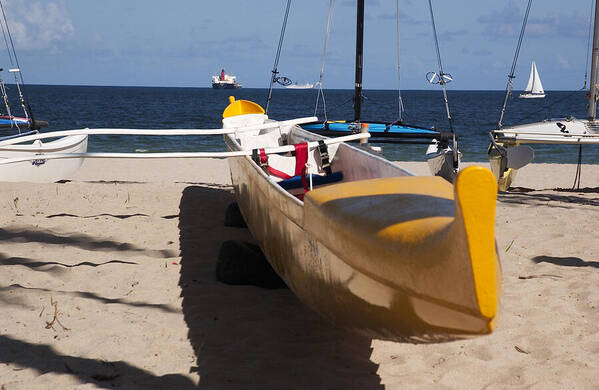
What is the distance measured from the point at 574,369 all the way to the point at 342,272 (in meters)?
1.70

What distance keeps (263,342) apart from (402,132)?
6.37 metres

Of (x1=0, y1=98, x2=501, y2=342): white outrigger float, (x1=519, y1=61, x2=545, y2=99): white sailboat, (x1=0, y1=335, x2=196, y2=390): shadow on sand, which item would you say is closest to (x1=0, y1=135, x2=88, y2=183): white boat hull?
(x1=0, y1=335, x2=196, y2=390): shadow on sand

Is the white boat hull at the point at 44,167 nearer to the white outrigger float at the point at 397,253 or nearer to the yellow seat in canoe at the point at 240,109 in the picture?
the yellow seat in canoe at the point at 240,109

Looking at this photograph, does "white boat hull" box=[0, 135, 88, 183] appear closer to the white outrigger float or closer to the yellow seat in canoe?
the yellow seat in canoe

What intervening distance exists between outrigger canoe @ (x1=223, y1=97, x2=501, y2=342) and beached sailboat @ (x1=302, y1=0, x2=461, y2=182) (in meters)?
3.84

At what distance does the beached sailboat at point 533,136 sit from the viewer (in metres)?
8.38

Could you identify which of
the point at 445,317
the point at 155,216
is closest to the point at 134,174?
the point at 155,216

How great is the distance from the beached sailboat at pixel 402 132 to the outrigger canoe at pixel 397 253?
12.6ft

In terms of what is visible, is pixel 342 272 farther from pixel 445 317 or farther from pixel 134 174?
pixel 134 174

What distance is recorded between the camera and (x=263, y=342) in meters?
3.77

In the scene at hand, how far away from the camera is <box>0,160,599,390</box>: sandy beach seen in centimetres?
334

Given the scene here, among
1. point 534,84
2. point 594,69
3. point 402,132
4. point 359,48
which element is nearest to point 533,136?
point 402,132

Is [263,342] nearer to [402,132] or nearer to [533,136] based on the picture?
[402,132]

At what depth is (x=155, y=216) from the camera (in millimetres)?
7293
